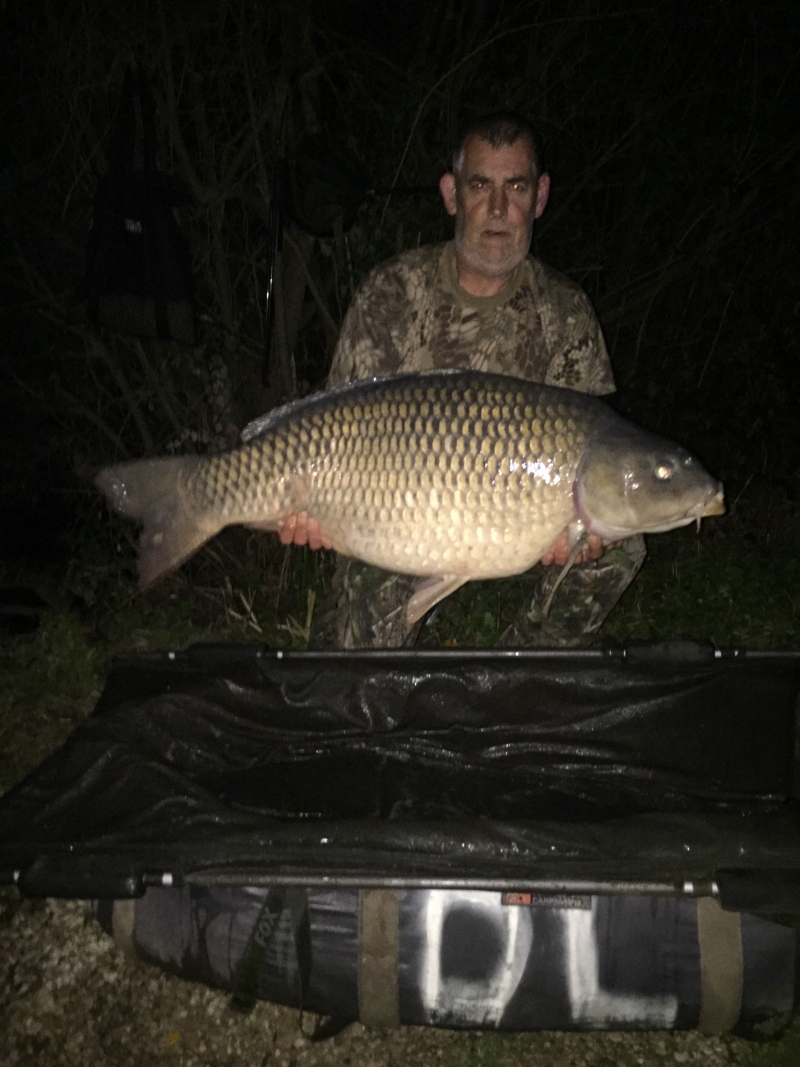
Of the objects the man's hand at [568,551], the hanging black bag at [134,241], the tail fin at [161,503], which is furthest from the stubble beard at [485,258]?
the hanging black bag at [134,241]

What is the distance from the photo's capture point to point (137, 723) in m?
1.75

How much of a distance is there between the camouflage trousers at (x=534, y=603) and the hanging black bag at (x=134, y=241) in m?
1.20

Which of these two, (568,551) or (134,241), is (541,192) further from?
(134,241)

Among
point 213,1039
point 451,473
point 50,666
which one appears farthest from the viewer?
point 50,666

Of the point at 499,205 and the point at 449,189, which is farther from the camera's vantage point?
the point at 449,189

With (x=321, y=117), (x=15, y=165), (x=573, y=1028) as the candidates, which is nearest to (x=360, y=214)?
(x=321, y=117)

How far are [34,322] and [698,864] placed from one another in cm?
350

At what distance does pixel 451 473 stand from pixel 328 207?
1595 millimetres

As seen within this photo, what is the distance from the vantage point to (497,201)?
2.06 meters

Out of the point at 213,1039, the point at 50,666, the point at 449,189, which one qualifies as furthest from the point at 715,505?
the point at 50,666

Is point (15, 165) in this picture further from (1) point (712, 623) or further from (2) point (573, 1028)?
(2) point (573, 1028)

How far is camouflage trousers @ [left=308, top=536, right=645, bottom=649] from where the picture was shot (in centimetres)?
229

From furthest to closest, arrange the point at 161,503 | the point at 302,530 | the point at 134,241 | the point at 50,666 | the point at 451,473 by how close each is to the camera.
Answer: the point at 134,241 < the point at 50,666 < the point at 302,530 < the point at 161,503 < the point at 451,473

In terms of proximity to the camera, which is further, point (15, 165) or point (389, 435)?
point (15, 165)
